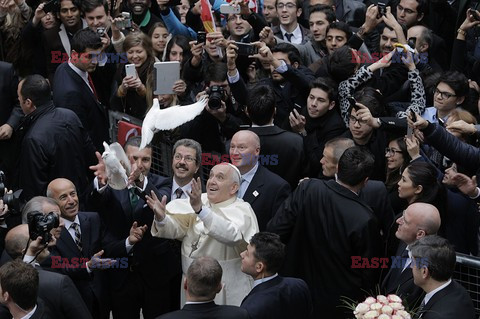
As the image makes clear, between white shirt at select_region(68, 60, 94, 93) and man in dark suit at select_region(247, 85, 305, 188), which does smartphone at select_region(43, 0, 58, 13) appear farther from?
man in dark suit at select_region(247, 85, 305, 188)

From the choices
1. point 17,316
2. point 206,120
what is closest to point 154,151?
point 206,120

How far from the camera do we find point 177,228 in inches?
312

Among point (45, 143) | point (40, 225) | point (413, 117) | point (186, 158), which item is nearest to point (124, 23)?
point (45, 143)

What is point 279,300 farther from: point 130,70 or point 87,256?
point 130,70

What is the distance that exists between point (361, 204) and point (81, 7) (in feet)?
15.8

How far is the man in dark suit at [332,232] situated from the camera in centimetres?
785

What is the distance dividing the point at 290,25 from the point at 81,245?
455 cm

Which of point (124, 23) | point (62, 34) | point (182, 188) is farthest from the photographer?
point (62, 34)

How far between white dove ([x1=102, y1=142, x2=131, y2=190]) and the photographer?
4.73 feet

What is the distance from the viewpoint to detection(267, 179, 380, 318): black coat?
7848 millimetres

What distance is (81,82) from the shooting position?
33.7 ft

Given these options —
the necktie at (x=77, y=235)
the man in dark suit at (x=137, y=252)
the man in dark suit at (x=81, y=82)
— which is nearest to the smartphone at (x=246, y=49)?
the man in dark suit at (x=81, y=82)

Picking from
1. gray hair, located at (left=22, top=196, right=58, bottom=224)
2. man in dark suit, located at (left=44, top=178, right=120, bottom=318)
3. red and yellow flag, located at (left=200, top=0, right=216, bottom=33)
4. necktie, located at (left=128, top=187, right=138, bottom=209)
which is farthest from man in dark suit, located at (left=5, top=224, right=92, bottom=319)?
red and yellow flag, located at (left=200, top=0, right=216, bottom=33)

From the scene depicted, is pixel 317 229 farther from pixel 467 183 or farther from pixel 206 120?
pixel 206 120
